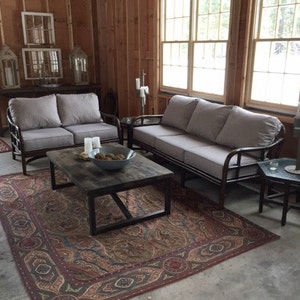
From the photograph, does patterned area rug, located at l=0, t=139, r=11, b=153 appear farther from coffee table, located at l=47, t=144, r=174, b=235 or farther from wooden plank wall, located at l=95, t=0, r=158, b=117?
wooden plank wall, located at l=95, t=0, r=158, b=117

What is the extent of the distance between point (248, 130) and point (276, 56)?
0.95 meters

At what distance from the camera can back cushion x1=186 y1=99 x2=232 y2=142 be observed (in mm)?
3770

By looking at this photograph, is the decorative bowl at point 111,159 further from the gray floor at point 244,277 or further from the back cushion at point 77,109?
the back cushion at point 77,109

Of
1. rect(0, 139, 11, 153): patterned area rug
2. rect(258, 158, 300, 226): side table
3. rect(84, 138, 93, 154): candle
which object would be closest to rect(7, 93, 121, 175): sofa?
rect(0, 139, 11, 153): patterned area rug

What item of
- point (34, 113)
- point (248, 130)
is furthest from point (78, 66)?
point (248, 130)

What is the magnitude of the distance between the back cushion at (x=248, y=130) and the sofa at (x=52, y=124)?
62.7 inches

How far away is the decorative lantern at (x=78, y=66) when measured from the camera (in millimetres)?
6301

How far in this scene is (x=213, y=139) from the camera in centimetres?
376

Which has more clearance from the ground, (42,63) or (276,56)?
(276,56)

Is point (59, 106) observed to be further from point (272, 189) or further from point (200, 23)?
point (272, 189)

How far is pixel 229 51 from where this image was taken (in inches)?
159

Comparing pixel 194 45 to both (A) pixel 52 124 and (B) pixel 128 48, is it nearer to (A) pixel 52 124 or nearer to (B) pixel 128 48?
(B) pixel 128 48

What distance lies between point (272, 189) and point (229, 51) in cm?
176

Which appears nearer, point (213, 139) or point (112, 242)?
point (112, 242)
